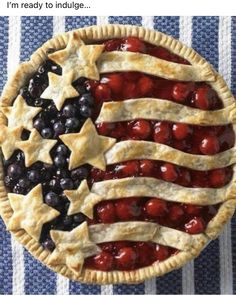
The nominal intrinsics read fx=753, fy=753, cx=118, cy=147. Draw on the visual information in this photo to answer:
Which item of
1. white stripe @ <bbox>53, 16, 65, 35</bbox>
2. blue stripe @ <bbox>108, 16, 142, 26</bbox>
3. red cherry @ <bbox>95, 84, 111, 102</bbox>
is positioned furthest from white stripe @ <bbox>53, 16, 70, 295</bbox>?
red cherry @ <bbox>95, 84, 111, 102</bbox>

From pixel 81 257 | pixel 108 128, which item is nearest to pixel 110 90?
pixel 108 128

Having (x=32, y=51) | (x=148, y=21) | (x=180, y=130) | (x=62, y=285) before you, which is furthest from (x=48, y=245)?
(x=148, y=21)

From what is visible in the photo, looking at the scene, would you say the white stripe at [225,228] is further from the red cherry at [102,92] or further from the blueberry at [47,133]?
the blueberry at [47,133]

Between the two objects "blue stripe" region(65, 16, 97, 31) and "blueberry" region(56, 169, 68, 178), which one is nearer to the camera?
"blueberry" region(56, 169, 68, 178)

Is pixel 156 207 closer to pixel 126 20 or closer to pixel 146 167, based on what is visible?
pixel 146 167

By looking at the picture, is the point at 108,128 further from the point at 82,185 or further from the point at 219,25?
the point at 219,25

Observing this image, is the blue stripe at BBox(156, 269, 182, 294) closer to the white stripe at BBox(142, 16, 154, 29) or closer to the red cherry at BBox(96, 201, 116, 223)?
the red cherry at BBox(96, 201, 116, 223)
